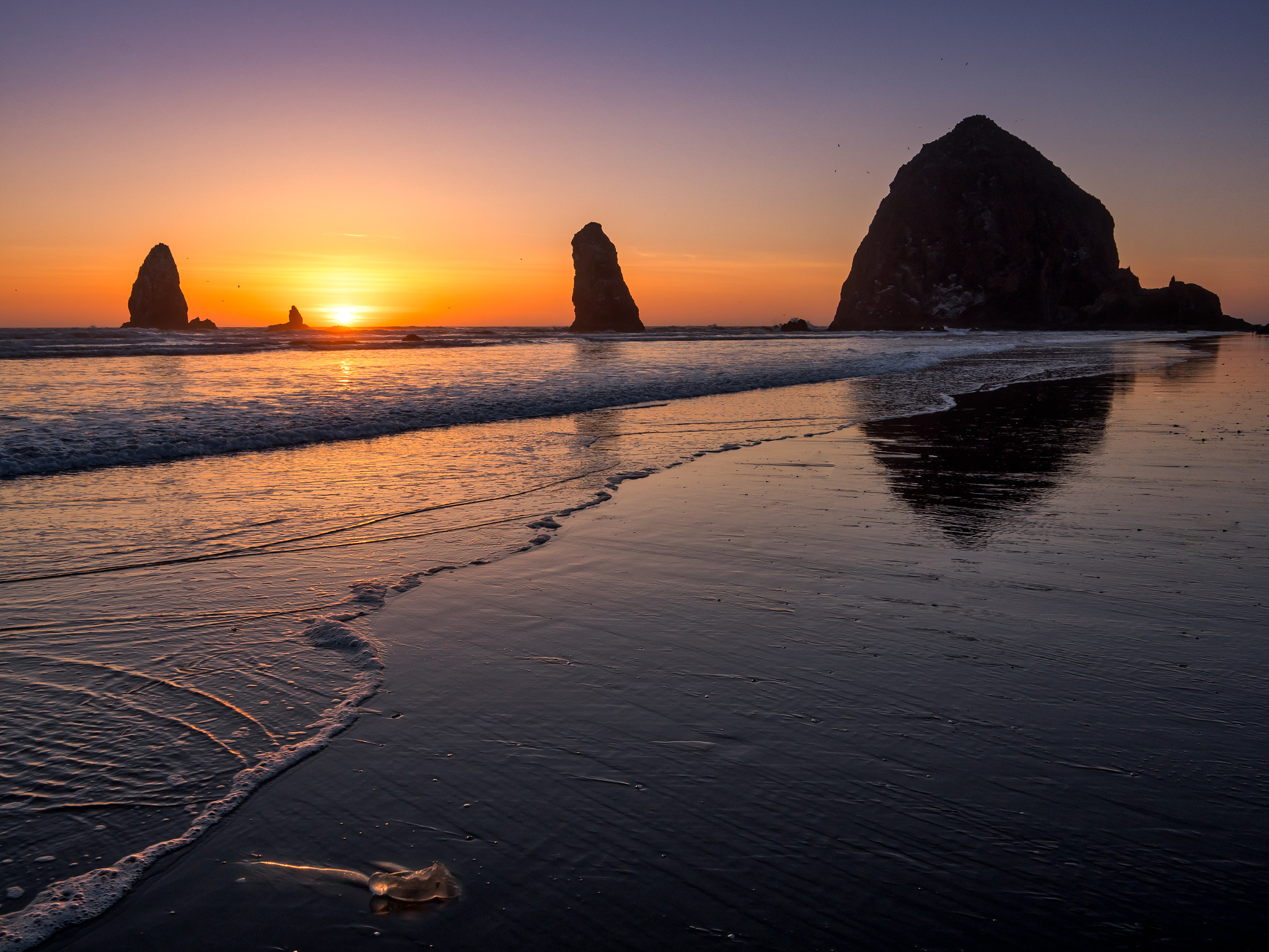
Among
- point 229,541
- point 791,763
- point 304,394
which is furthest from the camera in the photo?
point 304,394

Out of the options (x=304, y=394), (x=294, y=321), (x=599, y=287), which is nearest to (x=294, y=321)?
(x=294, y=321)

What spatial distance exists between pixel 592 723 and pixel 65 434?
10549 mm

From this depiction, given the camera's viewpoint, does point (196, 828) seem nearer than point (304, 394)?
Yes

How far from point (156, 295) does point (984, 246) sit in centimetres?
13757

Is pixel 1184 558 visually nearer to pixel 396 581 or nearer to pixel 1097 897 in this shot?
pixel 1097 897

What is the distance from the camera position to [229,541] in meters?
5.64

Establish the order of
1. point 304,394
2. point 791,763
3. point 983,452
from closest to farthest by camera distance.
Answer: point 791,763 → point 983,452 → point 304,394

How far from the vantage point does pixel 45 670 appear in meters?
3.44

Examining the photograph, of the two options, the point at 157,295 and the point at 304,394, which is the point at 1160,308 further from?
the point at 157,295

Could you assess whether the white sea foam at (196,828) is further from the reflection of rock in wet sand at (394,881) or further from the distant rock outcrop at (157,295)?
the distant rock outcrop at (157,295)

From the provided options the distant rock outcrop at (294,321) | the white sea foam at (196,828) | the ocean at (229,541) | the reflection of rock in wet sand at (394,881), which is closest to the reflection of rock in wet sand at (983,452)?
the ocean at (229,541)

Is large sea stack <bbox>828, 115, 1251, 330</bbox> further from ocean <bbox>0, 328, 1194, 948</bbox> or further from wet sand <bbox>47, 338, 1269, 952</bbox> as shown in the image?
wet sand <bbox>47, 338, 1269, 952</bbox>

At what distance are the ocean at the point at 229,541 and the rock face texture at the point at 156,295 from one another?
359ft

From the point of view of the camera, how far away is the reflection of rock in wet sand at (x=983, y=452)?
666 cm
